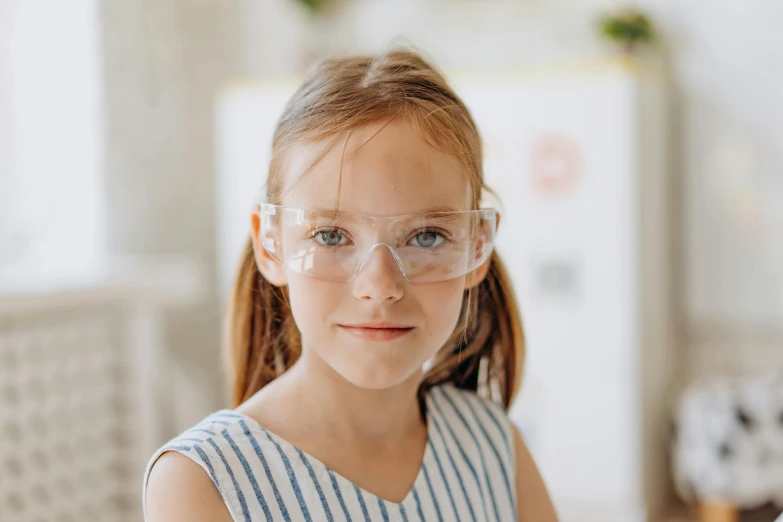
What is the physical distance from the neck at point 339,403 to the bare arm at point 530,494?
19 centimetres

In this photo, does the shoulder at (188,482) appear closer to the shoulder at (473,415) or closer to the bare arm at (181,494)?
the bare arm at (181,494)

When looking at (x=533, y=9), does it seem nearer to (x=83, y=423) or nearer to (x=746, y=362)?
(x=746, y=362)

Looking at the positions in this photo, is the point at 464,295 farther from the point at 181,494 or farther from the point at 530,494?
the point at 181,494

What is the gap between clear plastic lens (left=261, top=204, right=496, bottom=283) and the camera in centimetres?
79

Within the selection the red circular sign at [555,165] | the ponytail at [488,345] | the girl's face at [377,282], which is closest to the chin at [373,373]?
the girl's face at [377,282]

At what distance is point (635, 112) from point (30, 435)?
63.3 inches

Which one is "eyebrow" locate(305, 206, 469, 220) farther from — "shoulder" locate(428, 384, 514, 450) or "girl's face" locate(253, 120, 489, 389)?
"shoulder" locate(428, 384, 514, 450)

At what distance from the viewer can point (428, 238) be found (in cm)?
81

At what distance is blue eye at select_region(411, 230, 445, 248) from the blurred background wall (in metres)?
1.53

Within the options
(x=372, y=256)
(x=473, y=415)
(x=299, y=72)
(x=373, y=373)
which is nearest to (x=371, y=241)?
(x=372, y=256)

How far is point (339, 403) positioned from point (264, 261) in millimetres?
160

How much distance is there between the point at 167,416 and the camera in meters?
2.62

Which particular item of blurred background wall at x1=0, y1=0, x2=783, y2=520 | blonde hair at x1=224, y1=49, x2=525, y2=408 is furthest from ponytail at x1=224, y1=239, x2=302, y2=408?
blurred background wall at x1=0, y1=0, x2=783, y2=520

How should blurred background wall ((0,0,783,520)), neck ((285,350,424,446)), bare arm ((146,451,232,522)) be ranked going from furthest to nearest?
blurred background wall ((0,0,783,520)), neck ((285,350,424,446)), bare arm ((146,451,232,522))
